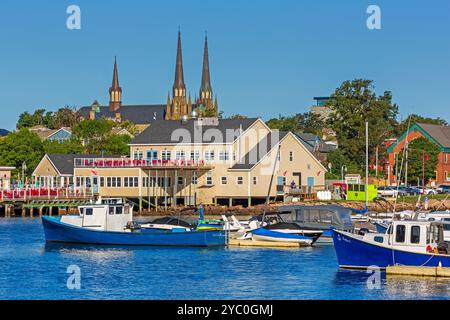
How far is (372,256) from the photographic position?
43.6 meters

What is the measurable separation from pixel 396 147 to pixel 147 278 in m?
84.5

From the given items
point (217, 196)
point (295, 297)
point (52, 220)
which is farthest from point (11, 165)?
point (295, 297)

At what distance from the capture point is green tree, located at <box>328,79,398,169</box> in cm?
13350

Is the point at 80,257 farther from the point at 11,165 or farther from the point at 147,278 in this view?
the point at 11,165

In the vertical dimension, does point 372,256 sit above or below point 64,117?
below

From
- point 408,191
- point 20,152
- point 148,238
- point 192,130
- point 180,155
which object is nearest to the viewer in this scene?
point 148,238

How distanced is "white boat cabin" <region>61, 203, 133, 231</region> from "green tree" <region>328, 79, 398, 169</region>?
7735 centimetres

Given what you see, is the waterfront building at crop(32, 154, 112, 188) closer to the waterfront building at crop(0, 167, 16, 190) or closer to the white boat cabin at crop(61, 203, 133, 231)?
the waterfront building at crop(0, 167, 16, 190)

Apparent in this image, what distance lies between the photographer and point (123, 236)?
57.6m

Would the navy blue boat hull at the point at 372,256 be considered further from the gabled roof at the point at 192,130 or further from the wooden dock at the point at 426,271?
the gabled roof at the point at 192,130

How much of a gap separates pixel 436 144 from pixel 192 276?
265ft

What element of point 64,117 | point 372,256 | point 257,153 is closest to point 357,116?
point 257,153

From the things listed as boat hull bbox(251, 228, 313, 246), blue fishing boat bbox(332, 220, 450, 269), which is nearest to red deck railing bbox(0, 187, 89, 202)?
boat hull bbox(251, 228, 313, 246)

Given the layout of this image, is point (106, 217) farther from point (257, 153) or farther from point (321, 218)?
point (257, 153)
